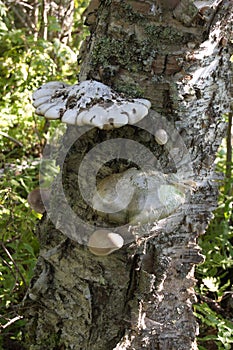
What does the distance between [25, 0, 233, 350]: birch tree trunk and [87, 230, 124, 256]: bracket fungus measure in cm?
7

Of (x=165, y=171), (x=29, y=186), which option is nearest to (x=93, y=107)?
(x=165, y=171)

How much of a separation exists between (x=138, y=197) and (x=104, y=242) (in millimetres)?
272

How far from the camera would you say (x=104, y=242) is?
5.77 feet

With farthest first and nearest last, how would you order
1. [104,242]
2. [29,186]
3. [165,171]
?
[29,186] → [165,171] → [104,242]

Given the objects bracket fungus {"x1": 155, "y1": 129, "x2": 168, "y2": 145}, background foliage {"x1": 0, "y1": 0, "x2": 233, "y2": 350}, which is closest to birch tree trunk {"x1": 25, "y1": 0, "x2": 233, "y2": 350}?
bracket fungus {"x1": 155, "y1": 129, "x2": 168, "y2": 145}

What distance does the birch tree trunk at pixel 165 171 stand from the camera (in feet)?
5.98

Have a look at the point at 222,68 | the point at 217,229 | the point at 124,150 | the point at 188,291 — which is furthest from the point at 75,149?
the point at 217,229

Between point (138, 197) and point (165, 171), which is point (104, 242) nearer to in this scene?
point (138, 197)

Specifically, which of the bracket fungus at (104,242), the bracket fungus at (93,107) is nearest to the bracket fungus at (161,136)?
the bracket fungus at (93,107)

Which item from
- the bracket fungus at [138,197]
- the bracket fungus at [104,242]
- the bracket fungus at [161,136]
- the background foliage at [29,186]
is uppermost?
the bracket fungus at [161,136]

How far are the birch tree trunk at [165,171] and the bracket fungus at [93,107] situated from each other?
108mm

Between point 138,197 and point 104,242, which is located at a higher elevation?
point 138,197

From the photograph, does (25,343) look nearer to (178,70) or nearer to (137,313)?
(137,313)

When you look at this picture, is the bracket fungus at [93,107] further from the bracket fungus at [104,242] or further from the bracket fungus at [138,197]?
the bracket fungus at [104,242]
